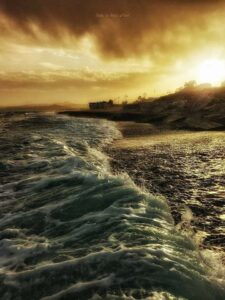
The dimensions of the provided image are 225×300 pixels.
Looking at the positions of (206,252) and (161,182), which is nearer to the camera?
(206,252)

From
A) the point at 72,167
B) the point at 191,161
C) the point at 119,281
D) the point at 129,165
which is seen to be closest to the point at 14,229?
A: the point at 119,281

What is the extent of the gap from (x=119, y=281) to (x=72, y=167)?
25.8 feet

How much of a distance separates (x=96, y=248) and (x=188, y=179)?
671cm

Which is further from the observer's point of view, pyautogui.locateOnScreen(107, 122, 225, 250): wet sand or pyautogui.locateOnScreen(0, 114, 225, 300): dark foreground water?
pyautogui.locateOnScreen(107, 122, 225, 250): wet sand

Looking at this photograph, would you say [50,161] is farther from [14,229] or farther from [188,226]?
[188,226]

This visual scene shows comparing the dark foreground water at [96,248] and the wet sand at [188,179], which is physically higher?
the dark foreground water at [96,248]

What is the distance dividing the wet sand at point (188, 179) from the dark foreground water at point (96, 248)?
66cm

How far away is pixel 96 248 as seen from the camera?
5738 mm

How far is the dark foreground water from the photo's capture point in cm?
461

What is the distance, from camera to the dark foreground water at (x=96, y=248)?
15.1ft

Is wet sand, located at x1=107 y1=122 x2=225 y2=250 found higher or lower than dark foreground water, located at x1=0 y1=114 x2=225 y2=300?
lower

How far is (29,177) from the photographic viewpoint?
11.4 m

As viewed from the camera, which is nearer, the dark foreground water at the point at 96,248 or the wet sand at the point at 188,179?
the dark foreground water at the point at 96,248

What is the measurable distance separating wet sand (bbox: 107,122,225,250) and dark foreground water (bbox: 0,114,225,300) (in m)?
0.66
